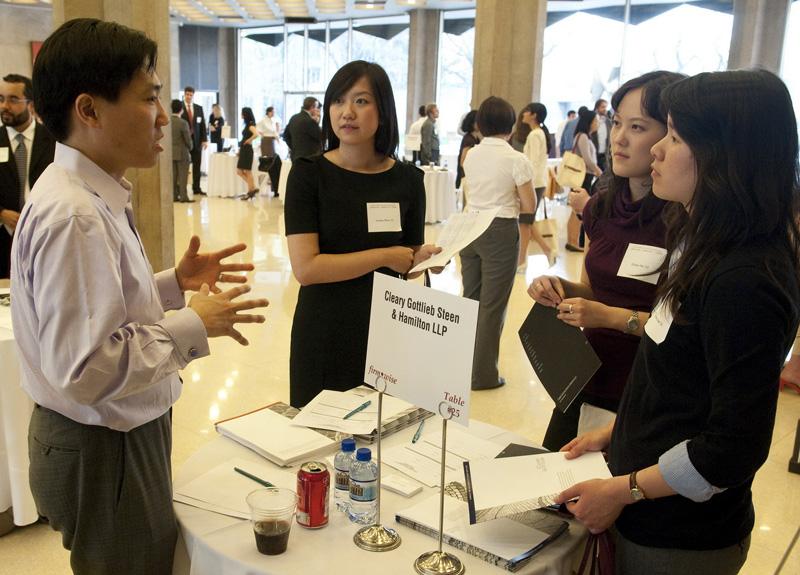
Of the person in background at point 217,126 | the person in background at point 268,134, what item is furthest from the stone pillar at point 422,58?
the person in background at point 268,134

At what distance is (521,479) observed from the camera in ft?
4.56

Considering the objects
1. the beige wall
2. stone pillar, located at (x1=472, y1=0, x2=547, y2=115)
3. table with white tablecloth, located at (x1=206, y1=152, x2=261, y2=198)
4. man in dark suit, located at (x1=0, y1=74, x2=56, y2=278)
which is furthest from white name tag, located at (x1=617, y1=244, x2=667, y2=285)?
the beige wall

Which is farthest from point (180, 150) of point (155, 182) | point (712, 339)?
point (712, 339)

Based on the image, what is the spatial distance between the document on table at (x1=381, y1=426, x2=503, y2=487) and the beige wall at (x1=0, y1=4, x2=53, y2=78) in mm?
17094

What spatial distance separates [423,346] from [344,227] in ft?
3.37

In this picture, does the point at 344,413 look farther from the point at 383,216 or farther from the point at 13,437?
the point at 13,437

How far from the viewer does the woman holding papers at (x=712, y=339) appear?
44.4 inches

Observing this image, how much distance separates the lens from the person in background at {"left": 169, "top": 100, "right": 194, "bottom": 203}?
11477 millimetres

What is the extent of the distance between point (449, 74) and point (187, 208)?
885 cm

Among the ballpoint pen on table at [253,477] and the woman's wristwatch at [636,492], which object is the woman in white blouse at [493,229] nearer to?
the ballpoint pen on table at [253,477]

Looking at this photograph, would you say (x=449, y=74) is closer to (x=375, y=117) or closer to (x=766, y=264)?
(x=375, y=117)

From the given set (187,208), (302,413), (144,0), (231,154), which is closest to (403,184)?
(302,413)

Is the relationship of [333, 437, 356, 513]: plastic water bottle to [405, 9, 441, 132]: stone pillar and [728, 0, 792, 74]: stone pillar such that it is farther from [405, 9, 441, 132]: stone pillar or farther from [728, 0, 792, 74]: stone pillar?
[405, 9, 441, 132]: stone pillar

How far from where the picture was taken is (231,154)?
13500mm
